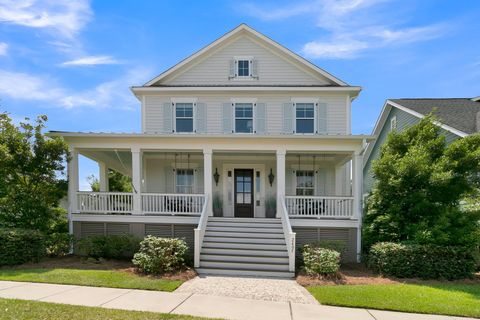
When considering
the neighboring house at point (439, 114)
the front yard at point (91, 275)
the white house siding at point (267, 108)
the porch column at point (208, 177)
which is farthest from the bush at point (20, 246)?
the neighboring house at point (439, 114)

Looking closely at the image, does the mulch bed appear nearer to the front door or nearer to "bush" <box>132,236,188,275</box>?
"bush" <box>132,236,188,275</box>

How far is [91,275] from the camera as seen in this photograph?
26.0ft

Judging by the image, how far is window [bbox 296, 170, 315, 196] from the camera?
46.6 ft

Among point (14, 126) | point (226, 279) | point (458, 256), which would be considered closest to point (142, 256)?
point (226, 279)

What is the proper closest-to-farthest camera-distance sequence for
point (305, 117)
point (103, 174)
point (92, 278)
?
point (92, 278) → point (305, 117) → point (103, 174)

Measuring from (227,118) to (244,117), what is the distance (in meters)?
0.75

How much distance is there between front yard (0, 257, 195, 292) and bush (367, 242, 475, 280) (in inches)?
219

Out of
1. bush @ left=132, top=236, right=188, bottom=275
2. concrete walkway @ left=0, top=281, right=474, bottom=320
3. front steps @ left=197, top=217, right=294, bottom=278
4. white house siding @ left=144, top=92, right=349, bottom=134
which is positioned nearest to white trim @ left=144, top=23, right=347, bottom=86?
white house siding @ left=144, top=92, right=349, bottom=134

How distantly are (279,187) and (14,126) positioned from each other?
907 centimetres

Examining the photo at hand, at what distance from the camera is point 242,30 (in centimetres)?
1438

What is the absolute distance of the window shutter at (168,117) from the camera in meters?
13.8

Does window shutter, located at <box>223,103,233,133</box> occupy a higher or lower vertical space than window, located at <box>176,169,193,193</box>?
higher

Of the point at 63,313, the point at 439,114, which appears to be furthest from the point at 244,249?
the point at 439,114

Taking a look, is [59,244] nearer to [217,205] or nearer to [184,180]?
[184,180]
